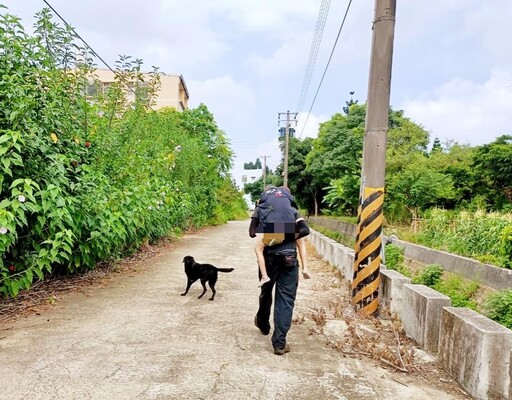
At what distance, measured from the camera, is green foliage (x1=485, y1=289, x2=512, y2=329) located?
463cm

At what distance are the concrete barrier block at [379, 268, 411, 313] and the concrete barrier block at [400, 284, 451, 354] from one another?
265 millimetres

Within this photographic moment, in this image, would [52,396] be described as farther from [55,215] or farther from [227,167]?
[227,167]

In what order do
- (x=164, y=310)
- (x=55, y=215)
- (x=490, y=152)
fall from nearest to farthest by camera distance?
(x=55, y=215)
(x=164, y=310)
(x=490, y=152)

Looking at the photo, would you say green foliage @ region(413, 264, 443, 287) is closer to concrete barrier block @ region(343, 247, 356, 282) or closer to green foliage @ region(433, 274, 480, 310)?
green foliage @ region(433, 274, 480, 310)

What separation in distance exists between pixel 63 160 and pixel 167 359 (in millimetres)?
2980

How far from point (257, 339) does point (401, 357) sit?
57.3 inches

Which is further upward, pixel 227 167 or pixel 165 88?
pixel 165 88

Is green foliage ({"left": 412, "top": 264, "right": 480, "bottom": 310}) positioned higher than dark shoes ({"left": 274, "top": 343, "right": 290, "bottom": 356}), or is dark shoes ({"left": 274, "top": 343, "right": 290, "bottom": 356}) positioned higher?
green foliage ({"left": 412, "top": 264, "right": 480, "bottom": 310})

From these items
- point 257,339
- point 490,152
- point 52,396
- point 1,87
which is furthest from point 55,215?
point 490,152

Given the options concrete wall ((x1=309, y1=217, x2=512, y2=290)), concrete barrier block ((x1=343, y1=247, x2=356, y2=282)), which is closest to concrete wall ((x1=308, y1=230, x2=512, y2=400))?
concrete barrier block ((x1=343, y1=247, x2=356, y2=282))

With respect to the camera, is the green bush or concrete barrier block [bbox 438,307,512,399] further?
the green bush

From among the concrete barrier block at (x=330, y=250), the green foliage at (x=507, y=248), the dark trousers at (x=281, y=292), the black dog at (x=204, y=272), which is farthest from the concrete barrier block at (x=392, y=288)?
the concrete barrier block at (x=330, y=250)

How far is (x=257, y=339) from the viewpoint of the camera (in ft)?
14.4

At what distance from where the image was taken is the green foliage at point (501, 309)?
463cm
